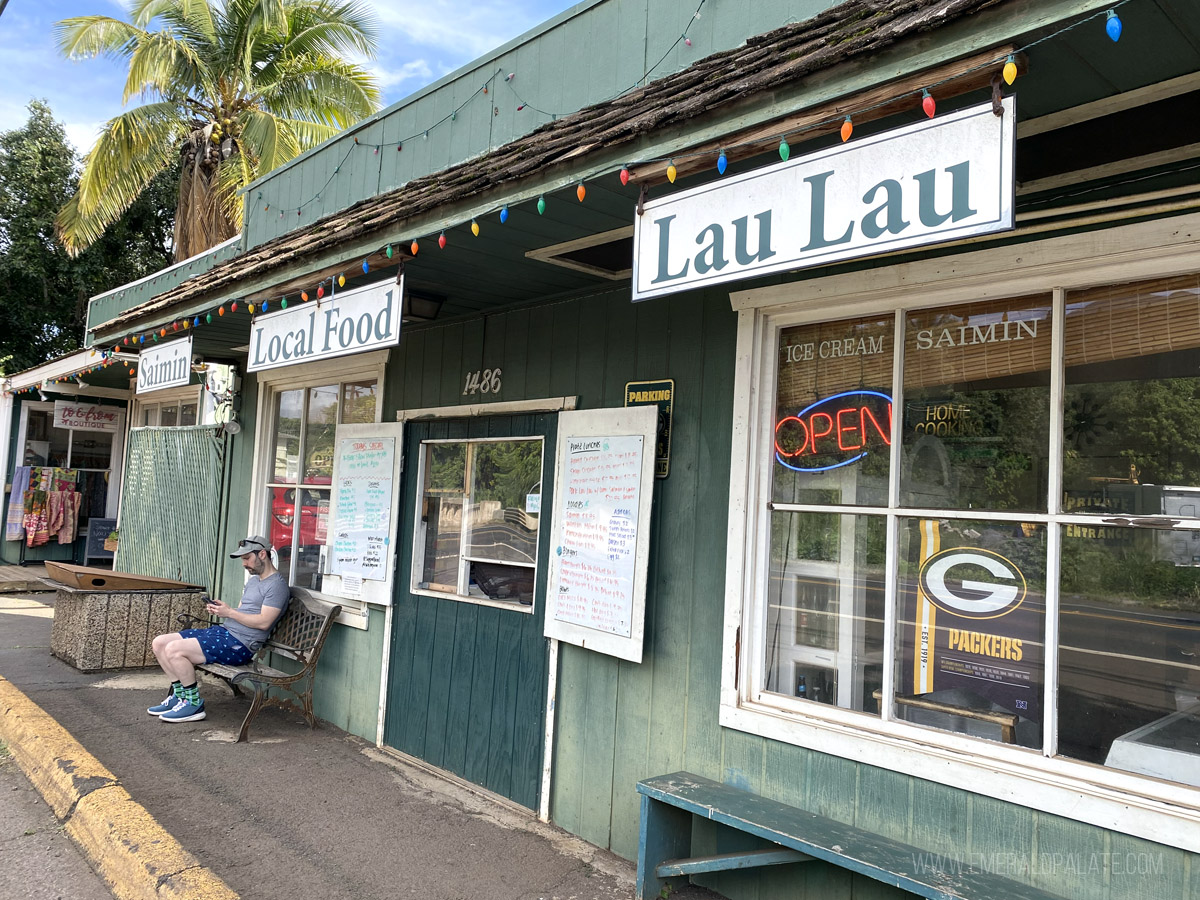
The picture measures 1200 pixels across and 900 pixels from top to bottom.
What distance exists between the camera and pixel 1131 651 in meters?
2.65

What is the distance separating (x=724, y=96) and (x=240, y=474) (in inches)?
239

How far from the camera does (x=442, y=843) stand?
13.2ft

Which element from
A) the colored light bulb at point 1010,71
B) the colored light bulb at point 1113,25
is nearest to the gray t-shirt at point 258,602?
the colored light bulb at point 1010,71

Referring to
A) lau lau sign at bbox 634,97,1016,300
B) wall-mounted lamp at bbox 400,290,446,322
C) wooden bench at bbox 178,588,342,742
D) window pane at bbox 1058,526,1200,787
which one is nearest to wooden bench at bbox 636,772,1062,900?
window pane at bbox 1058,526,1200,787

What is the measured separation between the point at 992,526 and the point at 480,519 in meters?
2.95

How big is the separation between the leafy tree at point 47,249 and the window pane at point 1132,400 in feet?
70.5

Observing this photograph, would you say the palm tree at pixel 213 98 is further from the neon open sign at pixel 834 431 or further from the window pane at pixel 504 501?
the neon open sign at pixel 834 431

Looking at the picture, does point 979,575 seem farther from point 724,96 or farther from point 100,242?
point 100,242

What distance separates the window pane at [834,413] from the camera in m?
3.31

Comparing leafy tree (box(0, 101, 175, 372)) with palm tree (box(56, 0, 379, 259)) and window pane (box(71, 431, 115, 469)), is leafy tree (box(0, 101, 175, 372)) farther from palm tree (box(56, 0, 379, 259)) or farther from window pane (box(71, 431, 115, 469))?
window pane (box(71, 431, 115, 469))

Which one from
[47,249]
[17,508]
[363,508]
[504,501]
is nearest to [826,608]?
[504,501]

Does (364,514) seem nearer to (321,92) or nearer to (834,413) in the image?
(834,413)

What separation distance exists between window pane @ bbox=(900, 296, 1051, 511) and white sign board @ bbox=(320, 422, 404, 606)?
3387mm

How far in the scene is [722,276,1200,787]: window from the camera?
8.60ft
